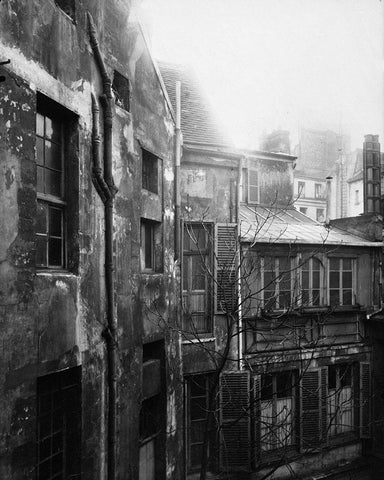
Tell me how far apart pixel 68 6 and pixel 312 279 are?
10.4 metres

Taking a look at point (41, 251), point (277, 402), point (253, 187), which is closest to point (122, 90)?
point (41, 251)

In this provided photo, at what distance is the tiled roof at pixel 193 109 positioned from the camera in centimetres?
1289

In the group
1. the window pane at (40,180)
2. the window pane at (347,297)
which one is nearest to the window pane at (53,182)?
the window pane at (40,180)

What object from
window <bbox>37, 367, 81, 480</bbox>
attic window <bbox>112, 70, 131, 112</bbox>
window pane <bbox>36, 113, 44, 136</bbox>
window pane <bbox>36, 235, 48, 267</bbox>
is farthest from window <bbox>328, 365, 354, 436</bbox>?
window pane <bbox>36, 113, 44, 136</bbox>

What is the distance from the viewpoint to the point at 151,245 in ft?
33.4

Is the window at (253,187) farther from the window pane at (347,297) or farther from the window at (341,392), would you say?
the window at (341,392)

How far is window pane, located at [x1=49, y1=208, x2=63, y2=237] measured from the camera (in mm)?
6266

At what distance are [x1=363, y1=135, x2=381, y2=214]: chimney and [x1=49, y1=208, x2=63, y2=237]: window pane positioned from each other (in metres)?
13.0

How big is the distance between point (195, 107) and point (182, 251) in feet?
16.5


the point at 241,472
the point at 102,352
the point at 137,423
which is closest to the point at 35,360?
the point at 102,352

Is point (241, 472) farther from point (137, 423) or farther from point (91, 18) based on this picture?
point (91, 18)

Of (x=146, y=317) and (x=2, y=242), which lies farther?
(x=146, y=317)

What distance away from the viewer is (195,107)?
14.1 meters

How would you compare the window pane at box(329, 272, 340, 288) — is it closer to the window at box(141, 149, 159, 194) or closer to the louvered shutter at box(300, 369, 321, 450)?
the louvered shutter at box(300, 369, 321, 450)
